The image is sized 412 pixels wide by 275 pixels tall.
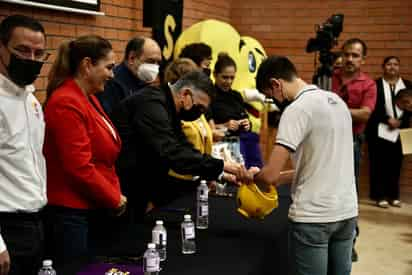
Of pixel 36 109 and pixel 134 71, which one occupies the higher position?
pixel 134 71

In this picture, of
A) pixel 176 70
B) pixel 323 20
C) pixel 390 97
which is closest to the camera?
pixel 176 70

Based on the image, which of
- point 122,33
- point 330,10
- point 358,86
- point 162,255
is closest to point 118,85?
point 122,33

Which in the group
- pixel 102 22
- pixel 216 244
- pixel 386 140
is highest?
pixel 102 22

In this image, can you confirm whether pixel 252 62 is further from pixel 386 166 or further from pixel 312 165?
pixel 312 165

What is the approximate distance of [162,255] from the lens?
193cm

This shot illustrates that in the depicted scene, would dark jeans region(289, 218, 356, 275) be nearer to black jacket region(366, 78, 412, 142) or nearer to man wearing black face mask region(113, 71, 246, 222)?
man wearing black face mask region(113, 71, 246, 222)

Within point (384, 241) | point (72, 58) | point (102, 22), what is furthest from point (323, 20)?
point (72, 58)

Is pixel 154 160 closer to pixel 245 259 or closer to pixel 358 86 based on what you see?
pixel 245 259

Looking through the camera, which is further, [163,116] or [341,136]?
[163,116]

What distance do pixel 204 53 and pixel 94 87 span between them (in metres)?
1.59

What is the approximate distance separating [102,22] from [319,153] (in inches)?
91.6

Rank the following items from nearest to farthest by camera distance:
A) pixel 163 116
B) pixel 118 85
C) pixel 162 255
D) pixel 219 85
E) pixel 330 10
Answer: pixel 162 255
pixel 163 116
pixel 118 85
pixel 219 85
pixel 330 10

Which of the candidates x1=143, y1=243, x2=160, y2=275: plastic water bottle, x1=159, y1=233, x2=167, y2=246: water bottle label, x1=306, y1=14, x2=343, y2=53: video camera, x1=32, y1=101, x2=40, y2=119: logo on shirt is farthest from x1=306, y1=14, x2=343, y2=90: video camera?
x1=143, y1=243, x2=160, y2=275: plastic water bottle

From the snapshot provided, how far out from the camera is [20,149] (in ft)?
5.78
